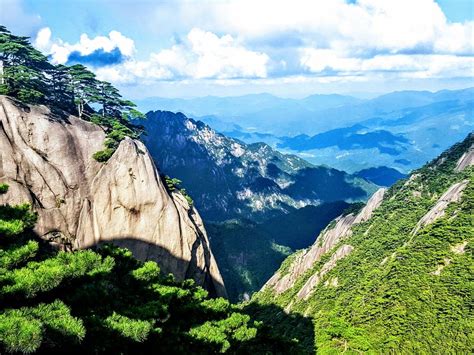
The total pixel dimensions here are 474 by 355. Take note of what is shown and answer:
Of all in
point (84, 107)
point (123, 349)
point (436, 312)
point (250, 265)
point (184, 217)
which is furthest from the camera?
point (250, 265)

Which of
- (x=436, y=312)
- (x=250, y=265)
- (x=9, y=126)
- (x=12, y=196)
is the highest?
(x=9, y=126)

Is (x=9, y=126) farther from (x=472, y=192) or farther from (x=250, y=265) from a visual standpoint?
(x=250, y=265)

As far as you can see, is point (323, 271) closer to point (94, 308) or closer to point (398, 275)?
point (398, 275)

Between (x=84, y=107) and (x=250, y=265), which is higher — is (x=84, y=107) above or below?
above

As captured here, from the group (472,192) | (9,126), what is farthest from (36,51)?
(472,192)

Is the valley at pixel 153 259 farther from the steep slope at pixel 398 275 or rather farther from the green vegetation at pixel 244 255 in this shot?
the green vegetation at pixel 244 255

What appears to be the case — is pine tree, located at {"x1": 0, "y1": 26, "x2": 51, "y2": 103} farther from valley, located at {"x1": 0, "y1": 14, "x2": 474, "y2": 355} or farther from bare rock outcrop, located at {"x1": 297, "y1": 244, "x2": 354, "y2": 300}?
bare rock outcrop, located at {"x1": 297, "y1": 244, "x2": 354, "y2": 300}

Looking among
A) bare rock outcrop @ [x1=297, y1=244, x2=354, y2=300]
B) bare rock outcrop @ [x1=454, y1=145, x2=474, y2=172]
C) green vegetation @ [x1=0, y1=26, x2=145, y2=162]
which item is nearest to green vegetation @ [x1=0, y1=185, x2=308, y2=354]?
green vegetation @ [x1=0, y1=26, x2=145, y2=162]
